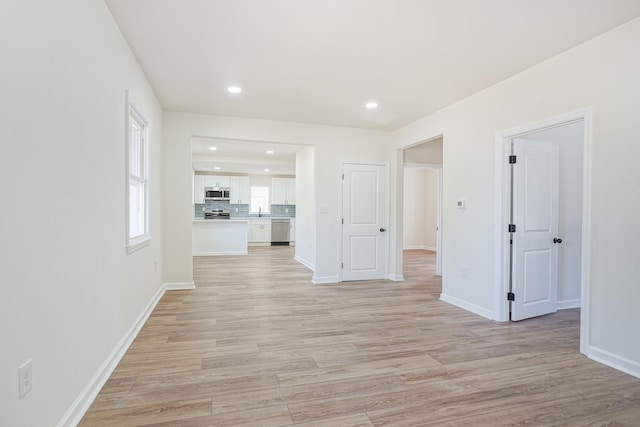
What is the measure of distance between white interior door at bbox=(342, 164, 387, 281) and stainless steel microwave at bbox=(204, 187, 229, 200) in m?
5.99

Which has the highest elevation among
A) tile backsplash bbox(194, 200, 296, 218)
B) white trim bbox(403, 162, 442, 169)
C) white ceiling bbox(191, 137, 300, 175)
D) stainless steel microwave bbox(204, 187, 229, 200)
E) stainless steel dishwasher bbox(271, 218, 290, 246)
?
white ceiling bbox(191, 137, 300, 175)

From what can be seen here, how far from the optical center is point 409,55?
3.00 metres

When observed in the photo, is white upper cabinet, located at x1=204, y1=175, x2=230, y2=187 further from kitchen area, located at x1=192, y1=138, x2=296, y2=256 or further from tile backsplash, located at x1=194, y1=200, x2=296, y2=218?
tile backsplash, located at x1=194, y1=200, x2=296, y2=218

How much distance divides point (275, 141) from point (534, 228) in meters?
3.73

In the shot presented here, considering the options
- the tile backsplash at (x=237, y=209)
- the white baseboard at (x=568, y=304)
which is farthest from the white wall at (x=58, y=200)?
the tile backsplash at (x=237, y=209)

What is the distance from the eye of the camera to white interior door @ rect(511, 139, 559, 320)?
3623 millimetres

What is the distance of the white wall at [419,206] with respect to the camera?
10.5 meters

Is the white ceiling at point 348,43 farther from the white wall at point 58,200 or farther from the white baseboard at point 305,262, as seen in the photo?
the white baseboard at point 305,262

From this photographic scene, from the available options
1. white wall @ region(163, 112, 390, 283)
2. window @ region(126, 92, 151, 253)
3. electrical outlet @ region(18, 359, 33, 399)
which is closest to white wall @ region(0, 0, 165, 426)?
electrical outlet @ region(18, 359, 33, 399)

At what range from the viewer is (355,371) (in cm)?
247

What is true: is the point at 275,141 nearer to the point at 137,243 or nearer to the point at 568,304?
the point at 137,243

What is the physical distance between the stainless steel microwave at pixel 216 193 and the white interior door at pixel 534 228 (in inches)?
339

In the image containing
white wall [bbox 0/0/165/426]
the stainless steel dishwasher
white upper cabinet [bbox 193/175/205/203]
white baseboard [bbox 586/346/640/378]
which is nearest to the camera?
white wall [bbox 0/0/165/426]

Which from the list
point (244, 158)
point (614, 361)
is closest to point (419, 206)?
point (244, 158)
